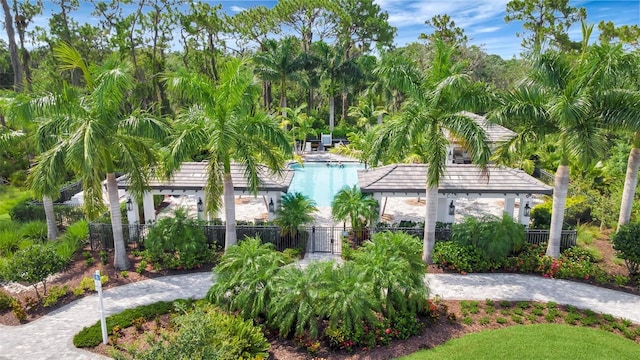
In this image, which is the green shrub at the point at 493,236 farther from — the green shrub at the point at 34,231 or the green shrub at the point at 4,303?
the green shrub at the point at 34,231

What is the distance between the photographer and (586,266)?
1463 centimetres

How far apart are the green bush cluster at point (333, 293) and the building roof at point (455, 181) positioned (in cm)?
542

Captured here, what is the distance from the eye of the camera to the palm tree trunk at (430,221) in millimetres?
14797

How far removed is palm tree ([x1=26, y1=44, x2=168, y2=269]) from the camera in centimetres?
1227

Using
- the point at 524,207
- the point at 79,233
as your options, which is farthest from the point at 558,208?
the point at 79,233

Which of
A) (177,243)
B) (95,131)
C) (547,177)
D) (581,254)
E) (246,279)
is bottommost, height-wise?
(581,254)

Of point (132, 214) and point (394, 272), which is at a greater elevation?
point (132, 214)

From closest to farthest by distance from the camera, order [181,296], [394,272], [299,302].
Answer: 1. [299,302]
2. [394,272]
3. [181,296]

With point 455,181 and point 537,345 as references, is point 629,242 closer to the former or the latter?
point 537,345

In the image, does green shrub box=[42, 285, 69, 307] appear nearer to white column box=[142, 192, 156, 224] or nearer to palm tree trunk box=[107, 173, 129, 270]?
palm tree trunk box=[107, 173, 129, 270]

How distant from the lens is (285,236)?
16.9m

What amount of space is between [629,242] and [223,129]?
1358cm

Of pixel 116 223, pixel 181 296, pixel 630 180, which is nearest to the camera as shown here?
pixel 181 296

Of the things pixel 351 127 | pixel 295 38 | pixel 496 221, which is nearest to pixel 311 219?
pixel 496 221
